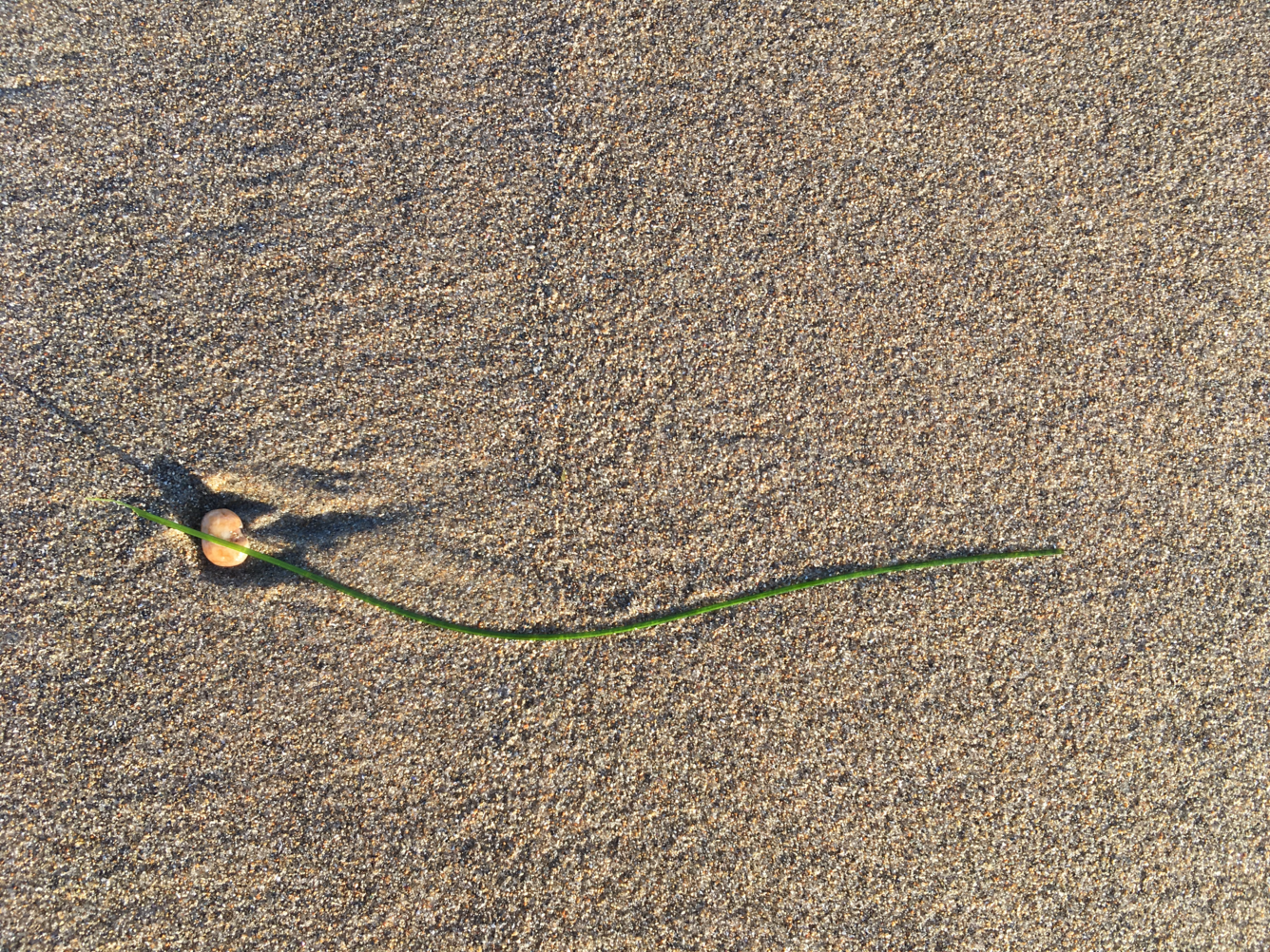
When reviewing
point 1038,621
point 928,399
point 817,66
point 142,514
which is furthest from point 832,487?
point 142,514

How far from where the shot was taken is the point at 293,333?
163 cm

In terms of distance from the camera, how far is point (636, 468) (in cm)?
162

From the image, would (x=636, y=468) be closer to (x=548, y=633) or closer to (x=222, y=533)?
(x=548, y=633)

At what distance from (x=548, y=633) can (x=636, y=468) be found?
0.40 m

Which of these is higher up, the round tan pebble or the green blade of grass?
the round tan pebble

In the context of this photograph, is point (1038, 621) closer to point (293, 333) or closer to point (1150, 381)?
point (1150, 381)

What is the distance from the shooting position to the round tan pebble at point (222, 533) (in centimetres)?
151

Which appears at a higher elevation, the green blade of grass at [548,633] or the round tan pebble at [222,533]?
the round tan pebble at [222,533]

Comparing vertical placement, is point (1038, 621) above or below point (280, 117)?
below

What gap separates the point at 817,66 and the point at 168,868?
2.27m

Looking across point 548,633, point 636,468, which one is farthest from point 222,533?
point 636,468

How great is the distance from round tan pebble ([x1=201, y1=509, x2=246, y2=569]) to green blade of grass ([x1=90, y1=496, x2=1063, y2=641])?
1 cm

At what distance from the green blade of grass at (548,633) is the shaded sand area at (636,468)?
2 cm

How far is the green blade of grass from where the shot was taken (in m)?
1.54
